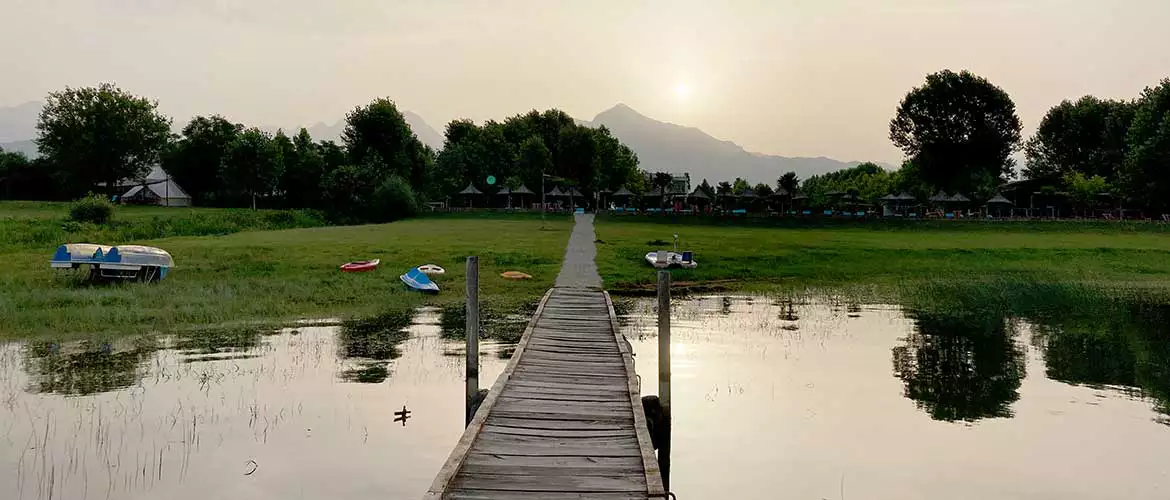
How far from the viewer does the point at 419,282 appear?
37.7 meters

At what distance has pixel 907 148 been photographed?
119688mm

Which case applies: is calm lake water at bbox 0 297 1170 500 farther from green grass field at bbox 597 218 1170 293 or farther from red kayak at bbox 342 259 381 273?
green grass field at bbox 597 218 1170 293

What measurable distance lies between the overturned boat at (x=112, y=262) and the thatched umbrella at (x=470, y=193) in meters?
74.7

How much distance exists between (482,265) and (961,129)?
300 ft

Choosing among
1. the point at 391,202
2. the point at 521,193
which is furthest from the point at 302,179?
the point at 521,193

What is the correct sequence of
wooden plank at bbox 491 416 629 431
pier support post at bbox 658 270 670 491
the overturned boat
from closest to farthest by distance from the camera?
1. wooden plank at bbox 491 416 629 431
2. pier support post at bbox 658 270 670 491
3. the overturned boat

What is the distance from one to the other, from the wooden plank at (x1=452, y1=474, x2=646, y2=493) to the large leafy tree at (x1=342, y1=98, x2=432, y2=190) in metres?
107

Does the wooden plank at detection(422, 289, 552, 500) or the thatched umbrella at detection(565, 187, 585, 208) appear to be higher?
the thatched umbrella at detection(565, 187, 585, 208)

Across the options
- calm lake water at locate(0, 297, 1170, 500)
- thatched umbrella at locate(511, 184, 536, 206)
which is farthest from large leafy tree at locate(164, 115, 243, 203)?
calm lake water at locate(0, 297, 1170, 500)

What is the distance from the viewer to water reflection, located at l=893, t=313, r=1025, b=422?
727 inches

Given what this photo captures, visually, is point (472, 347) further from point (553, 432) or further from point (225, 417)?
point (225, 417)

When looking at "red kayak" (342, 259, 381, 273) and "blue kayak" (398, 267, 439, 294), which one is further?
"red kayak" (342, 259, 381, 273)

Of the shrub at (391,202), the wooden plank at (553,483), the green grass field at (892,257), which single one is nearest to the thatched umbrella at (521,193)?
the shrub at (391,202)

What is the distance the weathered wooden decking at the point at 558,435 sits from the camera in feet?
33.6
